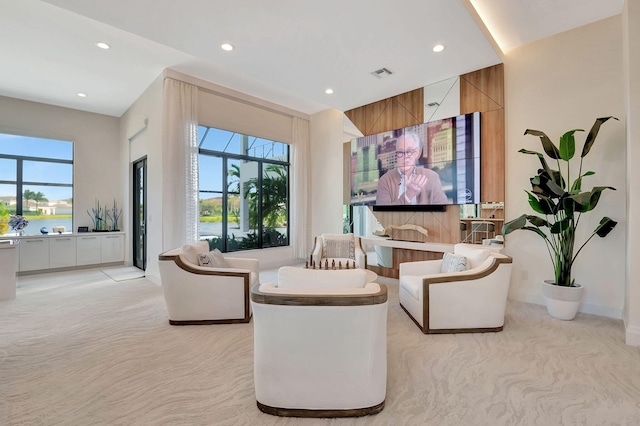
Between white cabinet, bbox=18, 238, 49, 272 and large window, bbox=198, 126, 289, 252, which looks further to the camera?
large window, bbox=198, 126, 289, 252

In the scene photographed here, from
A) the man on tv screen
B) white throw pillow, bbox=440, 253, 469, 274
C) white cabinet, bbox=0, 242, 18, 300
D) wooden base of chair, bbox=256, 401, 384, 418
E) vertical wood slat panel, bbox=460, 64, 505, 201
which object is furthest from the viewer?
the man on tv screen

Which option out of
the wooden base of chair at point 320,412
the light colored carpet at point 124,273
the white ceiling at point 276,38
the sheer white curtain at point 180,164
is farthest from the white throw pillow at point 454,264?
the light colored carpet at point 124,273

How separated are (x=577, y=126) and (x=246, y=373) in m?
4.82

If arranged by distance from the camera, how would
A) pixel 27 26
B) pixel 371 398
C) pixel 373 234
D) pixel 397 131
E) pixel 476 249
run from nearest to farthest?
pixel 371 398
pixel 476 249
pixel 27 26
pixel 397 131
pixel 373 234

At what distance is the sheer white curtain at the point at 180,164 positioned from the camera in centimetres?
511

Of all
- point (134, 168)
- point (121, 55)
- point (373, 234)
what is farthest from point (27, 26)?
point (373, 234)

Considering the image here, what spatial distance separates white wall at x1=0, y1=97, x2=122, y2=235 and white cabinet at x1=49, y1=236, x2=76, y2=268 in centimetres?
57

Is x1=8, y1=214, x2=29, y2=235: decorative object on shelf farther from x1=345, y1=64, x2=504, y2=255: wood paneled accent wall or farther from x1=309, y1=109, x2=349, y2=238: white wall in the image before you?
x1=345, y1=64, x2=504, y2=255: wood paneled accent wall

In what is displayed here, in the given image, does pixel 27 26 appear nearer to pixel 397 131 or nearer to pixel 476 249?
pixel 397 131

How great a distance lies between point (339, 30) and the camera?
11.5 feet

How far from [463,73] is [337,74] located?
1967mm

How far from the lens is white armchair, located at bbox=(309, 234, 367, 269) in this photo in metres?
5.10

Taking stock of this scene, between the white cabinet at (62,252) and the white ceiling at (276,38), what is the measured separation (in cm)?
305

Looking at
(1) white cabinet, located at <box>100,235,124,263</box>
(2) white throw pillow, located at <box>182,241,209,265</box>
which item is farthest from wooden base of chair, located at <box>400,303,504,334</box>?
(1) white cabinet, located at <box>100,235,124,263</box>
